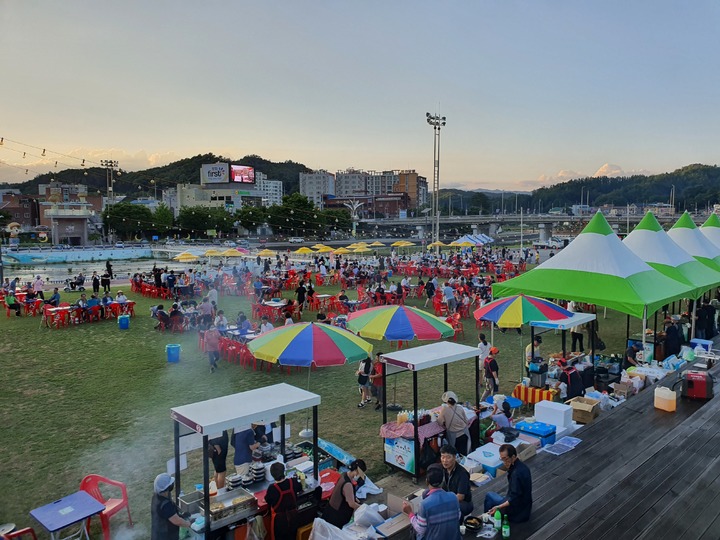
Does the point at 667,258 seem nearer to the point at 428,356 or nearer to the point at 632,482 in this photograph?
the point at 632,482

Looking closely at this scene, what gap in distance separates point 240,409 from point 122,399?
20.5 ft

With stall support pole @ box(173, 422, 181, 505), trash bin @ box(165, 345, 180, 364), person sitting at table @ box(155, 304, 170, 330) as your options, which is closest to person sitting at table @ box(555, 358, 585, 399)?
stall support pole @ box(173, 422, 181, 505)

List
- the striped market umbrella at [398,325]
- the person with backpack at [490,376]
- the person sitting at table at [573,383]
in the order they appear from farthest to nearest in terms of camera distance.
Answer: the person with backpack at [490,376]
the person sitting at table at [573,383]
the striped market umbrella at [398,325]

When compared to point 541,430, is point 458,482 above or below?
above

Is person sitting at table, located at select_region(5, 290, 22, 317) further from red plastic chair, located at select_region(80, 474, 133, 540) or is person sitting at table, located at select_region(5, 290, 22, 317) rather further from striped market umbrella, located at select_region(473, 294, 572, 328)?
striped market umbrella, located at select_region(473, 294, 572, 328)

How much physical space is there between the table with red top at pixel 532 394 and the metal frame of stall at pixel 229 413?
17.6 ft

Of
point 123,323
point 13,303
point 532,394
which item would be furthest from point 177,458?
point 13,303

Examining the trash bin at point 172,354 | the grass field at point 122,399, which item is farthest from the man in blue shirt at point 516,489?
the trash bin at point 172,354

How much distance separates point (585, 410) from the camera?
27.5ft

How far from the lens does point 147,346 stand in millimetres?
15102

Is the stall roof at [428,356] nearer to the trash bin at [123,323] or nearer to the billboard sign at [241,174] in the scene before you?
the trash bin at [123,323]

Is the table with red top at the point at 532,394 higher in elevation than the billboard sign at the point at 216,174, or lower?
lower

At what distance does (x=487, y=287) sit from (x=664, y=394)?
542 inches

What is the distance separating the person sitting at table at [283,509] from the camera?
526cm
